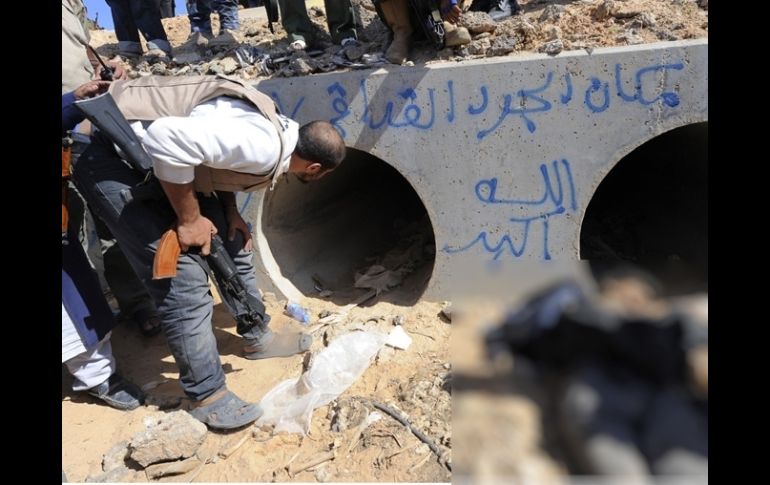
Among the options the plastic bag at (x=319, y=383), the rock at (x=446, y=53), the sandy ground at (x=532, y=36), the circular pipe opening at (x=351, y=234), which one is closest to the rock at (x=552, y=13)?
the sandy ground at (x=532, y=36)

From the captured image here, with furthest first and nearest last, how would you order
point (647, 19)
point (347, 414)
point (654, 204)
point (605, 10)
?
point (654, 204)
point (605, 10)
point (647, 19)
point (347, 414)

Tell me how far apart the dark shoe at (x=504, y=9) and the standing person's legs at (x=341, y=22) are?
1.18m

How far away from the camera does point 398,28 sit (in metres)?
4.15

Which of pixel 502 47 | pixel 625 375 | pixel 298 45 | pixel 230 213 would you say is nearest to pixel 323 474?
pixel 230 213

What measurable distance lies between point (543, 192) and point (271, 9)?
3.33 meters

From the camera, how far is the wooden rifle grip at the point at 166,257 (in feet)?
8.34

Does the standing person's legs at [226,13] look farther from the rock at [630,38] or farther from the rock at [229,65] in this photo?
the rock at [630,38]

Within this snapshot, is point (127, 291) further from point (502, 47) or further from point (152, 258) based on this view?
point (502, 47)

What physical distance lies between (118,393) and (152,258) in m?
0.99

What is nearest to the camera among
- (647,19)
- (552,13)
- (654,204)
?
(647,19)

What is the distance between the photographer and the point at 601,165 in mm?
3492

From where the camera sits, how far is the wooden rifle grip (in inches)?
100
